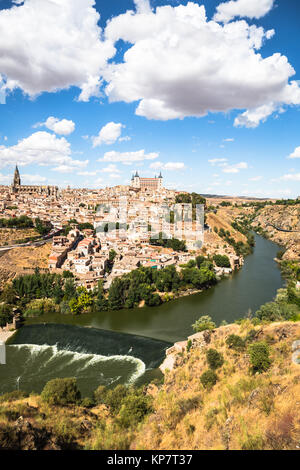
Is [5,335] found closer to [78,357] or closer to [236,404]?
[78,357]

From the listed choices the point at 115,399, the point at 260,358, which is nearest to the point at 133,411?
the point at 115,399

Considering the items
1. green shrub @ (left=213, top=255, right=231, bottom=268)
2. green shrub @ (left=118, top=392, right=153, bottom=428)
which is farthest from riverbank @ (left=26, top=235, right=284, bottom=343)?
green shrub @ (left=118, top=392, right=153, bottom=428)

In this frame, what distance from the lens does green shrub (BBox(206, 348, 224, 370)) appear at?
9039mm

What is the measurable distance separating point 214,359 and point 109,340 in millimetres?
8238

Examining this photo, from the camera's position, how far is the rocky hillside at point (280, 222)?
46834 millimetres

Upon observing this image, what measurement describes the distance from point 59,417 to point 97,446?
251 cm

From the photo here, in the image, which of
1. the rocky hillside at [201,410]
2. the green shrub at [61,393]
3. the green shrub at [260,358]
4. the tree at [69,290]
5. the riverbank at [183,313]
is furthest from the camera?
the tree at [69,290]

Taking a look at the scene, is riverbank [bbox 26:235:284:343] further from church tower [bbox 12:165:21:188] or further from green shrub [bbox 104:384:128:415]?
church tower [bbox 12:165:21:188]

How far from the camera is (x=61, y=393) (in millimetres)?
8953

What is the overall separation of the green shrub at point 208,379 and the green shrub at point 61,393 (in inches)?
174

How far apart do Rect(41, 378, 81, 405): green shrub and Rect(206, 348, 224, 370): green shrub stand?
4.78 metres

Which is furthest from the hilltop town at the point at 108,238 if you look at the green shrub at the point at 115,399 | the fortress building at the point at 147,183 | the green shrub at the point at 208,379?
the fortress building at the point at 147,183

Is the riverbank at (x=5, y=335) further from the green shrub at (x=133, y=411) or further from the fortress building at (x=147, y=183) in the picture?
the fortress building at (x=147, y=183)
